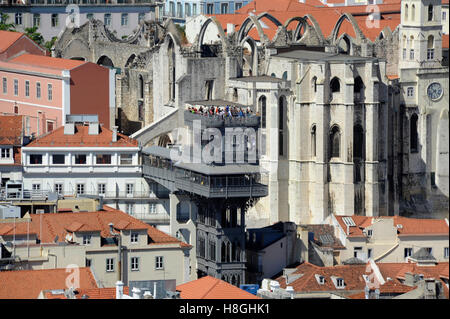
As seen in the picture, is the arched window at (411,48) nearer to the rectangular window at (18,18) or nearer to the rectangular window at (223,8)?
the rectangular window at (18,18)

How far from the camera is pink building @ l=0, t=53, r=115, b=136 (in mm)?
83938

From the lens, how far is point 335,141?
77875mm

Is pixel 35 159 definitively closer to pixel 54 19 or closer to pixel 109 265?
pixel 109 265

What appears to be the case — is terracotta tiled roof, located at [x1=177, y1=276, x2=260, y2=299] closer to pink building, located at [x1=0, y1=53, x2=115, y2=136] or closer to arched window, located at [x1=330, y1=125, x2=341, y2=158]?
arched window, located at [x1=330, y1=125, x2=341, y2=158]

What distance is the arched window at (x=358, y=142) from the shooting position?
256ft

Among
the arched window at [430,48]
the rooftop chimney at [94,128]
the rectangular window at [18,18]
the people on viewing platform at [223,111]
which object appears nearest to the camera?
the people on viewing platform at [223,111]

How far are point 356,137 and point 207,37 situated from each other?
20.9m

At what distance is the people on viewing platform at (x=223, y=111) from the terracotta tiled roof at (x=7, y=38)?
2132 centimetres

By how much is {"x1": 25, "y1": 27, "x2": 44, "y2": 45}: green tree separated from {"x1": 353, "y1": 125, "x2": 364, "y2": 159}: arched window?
33.0 metres

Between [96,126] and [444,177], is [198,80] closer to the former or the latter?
[96,126]

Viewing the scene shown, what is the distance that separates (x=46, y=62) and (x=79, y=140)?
13443 millimetres

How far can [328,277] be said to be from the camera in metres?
58.9

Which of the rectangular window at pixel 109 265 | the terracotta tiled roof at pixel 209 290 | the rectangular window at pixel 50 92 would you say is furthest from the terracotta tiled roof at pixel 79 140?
the terracotta tiled roof at pixel 209 290

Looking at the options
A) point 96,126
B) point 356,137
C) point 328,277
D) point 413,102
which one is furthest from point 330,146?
point 328,277
